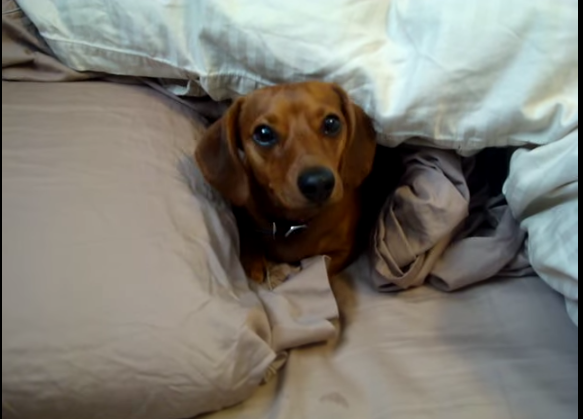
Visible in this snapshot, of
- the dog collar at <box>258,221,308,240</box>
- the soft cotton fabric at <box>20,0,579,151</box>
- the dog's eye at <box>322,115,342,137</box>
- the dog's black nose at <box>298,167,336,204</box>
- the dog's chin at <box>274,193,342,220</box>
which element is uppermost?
the soft cotton fabric at <box>20,0,579,151</box>

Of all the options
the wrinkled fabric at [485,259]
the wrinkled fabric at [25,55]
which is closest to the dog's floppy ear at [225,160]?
the wrinkled fabric at [25,55]

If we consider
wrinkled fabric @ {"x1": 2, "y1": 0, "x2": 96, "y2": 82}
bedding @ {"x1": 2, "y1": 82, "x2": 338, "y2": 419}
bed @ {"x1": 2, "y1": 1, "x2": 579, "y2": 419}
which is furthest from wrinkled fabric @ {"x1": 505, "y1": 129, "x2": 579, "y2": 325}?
wrinkled fabric @ {"x1": 2, "y1": 0, "x2": 96, "y2": 82}

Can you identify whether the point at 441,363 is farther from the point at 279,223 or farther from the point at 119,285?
the point at 119,285

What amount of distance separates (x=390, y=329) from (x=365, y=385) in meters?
0.13

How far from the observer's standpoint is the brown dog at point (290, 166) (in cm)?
112

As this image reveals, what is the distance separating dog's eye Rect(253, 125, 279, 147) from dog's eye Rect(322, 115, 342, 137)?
0.09 m

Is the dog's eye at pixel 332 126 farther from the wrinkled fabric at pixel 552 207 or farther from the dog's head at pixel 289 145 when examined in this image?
the wrinkled fabric at pixel 552 207

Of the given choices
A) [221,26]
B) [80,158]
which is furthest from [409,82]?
[80,158]

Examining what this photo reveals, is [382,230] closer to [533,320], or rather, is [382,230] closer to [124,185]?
[533,320]

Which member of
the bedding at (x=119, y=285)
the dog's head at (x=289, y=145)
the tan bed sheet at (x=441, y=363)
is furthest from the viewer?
the dog's head at (x=289, y=145)

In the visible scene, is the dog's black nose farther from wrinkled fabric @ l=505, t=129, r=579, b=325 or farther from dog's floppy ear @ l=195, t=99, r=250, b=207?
wrinkled fabric @ l=505, t=129, r=579, b=325

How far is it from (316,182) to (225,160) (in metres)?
0.19

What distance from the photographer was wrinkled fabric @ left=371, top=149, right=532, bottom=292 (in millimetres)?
1185

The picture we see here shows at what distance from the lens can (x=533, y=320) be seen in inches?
44.1
